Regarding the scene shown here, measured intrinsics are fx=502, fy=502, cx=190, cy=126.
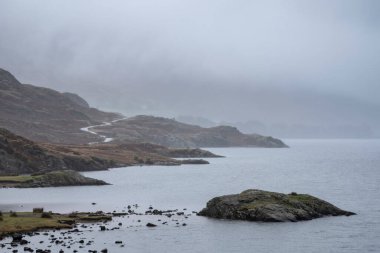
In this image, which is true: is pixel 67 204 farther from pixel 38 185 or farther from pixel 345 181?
pixel 345 181

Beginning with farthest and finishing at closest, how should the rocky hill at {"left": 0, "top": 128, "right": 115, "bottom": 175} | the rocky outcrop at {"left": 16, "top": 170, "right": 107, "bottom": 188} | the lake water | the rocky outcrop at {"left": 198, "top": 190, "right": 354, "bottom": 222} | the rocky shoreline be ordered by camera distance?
the rocky hill at {"left": 0, "top": 128, "right": 115, "bottom": 175} → the rocky outcrop at {"left": 16, "top": 170, "right": 107, "bottom": 188} → the rocky shoreline → the rocky outcrop at {"left": 198, "top": 190, "right": 354, "bottom": 222} → the lake water

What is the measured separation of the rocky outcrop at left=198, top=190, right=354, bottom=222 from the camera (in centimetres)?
9519

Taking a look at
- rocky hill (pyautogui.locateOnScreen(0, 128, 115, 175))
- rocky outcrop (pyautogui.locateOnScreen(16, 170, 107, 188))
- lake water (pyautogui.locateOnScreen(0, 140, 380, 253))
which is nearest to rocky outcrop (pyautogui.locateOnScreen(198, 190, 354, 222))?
lake water (pyautogui.locateOnScreen(0, 140, 380, 253))

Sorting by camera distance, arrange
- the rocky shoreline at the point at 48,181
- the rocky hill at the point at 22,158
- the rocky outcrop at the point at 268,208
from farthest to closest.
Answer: the rocky hill at the point at 22,158 < the rocky shoreline at the point at 48,181 < the rocky outcrop at the point at 268,208

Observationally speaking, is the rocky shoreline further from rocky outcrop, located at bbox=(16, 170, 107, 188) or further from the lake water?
the lake water

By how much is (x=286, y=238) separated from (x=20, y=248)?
134 ft

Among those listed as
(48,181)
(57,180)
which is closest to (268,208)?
(57,180)

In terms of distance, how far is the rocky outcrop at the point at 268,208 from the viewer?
95.2 meters

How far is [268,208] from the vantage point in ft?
315

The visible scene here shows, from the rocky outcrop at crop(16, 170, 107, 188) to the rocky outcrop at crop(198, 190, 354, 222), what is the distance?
6559cm

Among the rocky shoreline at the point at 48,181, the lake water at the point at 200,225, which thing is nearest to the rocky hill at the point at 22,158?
the rocky shoreline at the point at 48,181

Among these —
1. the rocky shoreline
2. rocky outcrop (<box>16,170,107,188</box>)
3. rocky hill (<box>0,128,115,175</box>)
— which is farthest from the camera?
rocky hill (<box>0,128,115,175</box>)

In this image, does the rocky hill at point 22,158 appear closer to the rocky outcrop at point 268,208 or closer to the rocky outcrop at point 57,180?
the rocky outcrop at point 57,180

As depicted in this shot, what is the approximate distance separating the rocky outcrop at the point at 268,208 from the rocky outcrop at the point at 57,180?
65.6 meters
